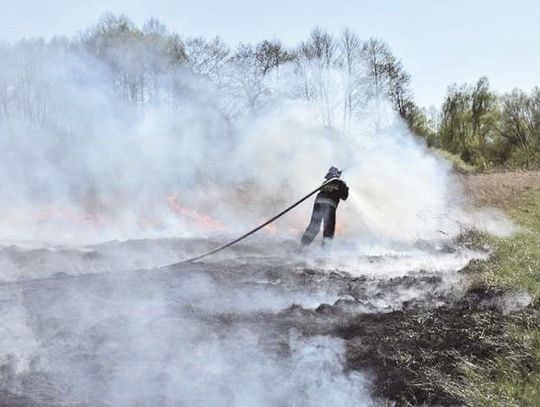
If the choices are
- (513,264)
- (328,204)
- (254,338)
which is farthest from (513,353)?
(328,204)

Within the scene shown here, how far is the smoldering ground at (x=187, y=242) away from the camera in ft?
15.6

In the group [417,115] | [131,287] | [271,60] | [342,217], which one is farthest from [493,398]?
[417,115]

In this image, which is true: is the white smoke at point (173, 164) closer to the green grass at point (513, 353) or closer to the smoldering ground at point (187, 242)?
the smoldering ground at point (187, 242)

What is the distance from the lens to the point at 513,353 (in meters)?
4.70

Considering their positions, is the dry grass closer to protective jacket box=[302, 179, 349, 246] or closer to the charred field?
protective jacket box=[302, 179, 349, 246]

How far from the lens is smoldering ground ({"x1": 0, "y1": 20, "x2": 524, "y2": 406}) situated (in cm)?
474

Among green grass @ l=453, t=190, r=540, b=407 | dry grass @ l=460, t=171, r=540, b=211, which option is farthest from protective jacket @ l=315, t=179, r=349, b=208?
dry grass @ l=460, t=171, r=540, b=211

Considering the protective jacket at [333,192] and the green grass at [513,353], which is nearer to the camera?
the green grass at [513,353]

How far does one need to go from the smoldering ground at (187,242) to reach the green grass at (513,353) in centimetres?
60

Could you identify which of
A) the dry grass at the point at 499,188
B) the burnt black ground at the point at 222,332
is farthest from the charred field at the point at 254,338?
the dry grass at the point at 499,188

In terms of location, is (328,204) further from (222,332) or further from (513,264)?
(222,332)

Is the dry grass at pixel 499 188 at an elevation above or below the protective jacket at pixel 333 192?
below

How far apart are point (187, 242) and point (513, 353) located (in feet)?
27.9

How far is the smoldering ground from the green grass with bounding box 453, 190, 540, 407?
1.97 feet
